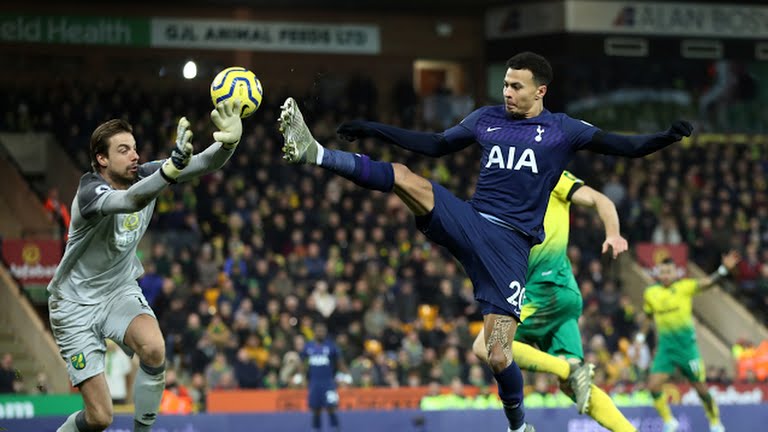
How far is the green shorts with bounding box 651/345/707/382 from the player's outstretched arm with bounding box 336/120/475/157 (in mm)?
8661

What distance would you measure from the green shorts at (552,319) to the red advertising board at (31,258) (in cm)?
1327

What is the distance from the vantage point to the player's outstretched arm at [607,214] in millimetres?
9648

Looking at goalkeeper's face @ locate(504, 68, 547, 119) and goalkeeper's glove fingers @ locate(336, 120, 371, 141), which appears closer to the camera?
goalkeeper's glove fingers @ locate(336, 120, 371, 141)

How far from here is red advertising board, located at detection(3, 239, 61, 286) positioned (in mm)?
22281

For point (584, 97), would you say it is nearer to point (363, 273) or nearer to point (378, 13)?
point (378, 13)

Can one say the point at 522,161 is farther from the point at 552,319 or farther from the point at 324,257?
the point at 324,257

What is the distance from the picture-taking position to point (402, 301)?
2234 centimetres

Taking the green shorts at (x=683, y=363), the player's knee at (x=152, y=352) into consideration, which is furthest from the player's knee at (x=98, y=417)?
the green shorts at (x=683, y=363)

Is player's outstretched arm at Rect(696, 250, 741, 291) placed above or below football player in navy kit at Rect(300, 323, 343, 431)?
above

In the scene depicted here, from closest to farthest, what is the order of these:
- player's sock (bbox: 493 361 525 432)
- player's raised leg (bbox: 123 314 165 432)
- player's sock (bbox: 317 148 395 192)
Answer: player's sock (bbox: 317 148 395 192)
player's raised leg (bbox: 123 314 165 432)
player's sock (bbox: 493 361 525 432)

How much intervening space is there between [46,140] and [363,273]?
22.1 ft

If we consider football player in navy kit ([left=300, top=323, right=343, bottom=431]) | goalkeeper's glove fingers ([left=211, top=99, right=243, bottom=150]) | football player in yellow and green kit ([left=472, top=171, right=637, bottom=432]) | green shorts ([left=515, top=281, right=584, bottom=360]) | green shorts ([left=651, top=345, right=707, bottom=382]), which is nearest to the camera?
goalkeeper's glove fingers ([left=211, top=99, right=243, bottom=150])

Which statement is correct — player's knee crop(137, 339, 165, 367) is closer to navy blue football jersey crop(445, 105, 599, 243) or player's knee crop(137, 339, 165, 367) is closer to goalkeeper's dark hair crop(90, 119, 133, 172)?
goalkeeper's dark hair crop(90, 119, 133, 172)

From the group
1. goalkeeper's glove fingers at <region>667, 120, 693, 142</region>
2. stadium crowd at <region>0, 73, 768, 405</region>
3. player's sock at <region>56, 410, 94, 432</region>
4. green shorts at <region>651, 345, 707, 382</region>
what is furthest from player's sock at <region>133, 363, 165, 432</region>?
stadium crowd at <region>0, 73, 768, 405</region>
